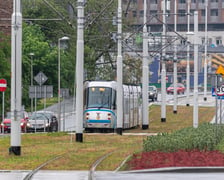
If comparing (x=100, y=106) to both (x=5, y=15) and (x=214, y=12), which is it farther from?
(x=214, y=12)

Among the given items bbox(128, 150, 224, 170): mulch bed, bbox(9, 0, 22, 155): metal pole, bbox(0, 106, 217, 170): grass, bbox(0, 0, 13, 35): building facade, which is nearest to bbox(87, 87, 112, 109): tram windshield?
bbox(0, 106, 217, 170): grass

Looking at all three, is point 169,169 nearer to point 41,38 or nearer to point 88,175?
point 88,175

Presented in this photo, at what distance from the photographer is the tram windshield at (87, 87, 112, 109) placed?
50438mm

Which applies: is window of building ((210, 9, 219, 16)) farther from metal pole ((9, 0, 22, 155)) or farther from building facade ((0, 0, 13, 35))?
metal pole ((9, 0, 22, 155))

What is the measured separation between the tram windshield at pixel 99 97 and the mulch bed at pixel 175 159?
961 inches

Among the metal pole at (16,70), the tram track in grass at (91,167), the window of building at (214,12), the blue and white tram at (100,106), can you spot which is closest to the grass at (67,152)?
the tram track in grass at (91,167)

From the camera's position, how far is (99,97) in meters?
50.7

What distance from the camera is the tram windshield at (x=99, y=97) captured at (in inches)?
1986

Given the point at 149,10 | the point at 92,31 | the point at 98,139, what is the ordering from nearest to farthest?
the point at 98,139
the point at 92,31
the point at 149,10

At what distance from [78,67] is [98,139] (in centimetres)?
566

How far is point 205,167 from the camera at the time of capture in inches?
880

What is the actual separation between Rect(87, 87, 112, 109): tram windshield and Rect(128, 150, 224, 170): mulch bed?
24409 mm

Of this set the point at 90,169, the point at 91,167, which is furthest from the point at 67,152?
the point at 90,169

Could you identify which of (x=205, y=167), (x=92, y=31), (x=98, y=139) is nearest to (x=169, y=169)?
(x=205, y=167)
